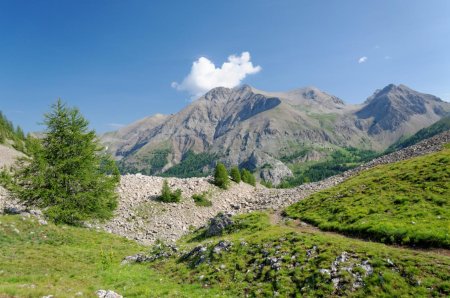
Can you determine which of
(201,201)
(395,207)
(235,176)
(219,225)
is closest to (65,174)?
(219,225)

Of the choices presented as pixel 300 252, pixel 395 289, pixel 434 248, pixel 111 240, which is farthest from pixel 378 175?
pixel 111 240

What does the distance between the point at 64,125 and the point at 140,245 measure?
1788cm

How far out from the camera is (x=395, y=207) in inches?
1097

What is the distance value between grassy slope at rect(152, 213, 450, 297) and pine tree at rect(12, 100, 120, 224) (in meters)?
14.5

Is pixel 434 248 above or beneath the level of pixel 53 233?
beneath

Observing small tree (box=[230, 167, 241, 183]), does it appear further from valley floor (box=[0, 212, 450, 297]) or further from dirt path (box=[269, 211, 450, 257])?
valley floor (box=[0, 212, 450, 297])

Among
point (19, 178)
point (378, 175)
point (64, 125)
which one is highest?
point (64, 125)

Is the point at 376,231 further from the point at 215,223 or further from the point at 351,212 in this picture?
the point at 215,223

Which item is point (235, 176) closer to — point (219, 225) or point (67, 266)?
point (219, 225)

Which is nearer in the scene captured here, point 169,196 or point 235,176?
point 169,196

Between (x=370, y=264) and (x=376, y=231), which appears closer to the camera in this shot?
(x=370, y=264)

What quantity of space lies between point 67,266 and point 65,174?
12793 mm

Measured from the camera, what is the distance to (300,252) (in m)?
21.4

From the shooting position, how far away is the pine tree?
33219mm
